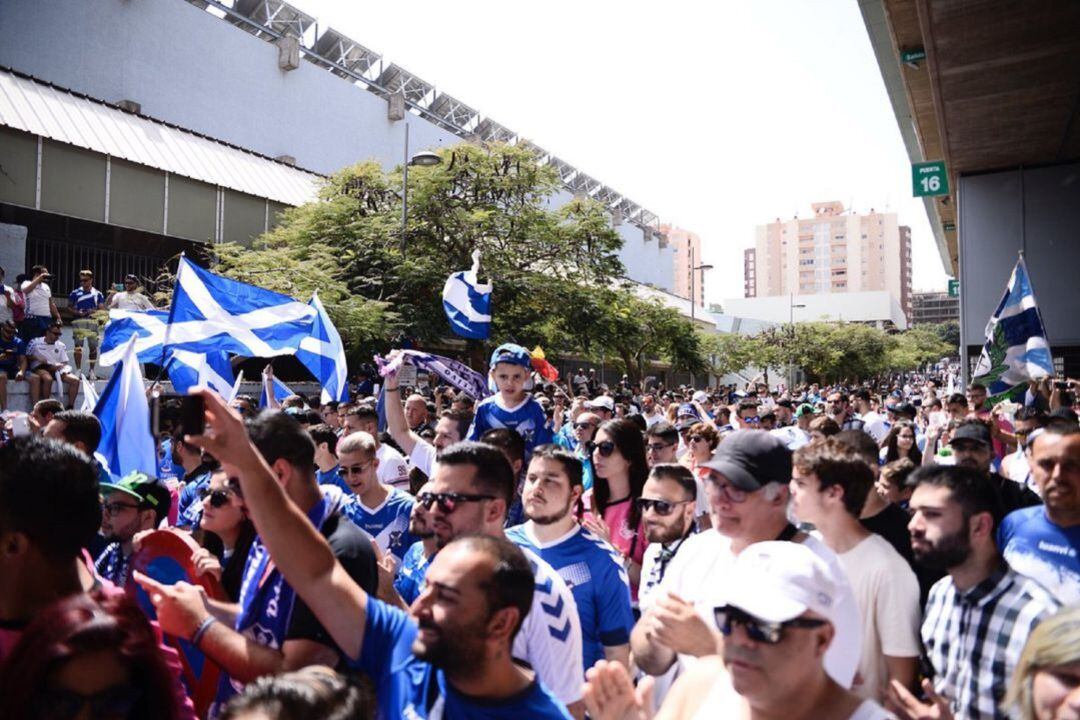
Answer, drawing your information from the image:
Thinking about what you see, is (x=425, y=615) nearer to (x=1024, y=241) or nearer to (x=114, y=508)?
(x=114, y=508)

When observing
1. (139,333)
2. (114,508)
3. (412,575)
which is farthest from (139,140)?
(412,575)

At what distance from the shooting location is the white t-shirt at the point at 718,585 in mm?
2201

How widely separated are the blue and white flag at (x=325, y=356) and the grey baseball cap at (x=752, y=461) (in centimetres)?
642

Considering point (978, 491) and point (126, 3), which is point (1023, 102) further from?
point (126, 3)

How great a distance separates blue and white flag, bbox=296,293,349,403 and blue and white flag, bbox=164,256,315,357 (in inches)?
4.6

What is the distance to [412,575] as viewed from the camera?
3.91 m

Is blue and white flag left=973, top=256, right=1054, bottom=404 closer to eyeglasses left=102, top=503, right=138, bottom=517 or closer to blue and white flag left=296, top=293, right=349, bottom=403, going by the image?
blue and white flag left=296, top=293, right=349, bottom=403

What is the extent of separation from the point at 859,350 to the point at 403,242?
157ft

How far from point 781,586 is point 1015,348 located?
858 centimetres

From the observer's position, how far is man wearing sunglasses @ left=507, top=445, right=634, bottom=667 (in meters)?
3.47

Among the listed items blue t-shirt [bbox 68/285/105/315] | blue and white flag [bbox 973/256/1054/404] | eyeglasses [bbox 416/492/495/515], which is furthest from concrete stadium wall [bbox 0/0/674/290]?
eyeglasses [bbox 416/492/495/515]

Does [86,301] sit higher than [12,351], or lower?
higher

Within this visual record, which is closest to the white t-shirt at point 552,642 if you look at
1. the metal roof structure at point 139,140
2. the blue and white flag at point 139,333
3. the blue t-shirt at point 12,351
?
the blue and white flag at point 139,333

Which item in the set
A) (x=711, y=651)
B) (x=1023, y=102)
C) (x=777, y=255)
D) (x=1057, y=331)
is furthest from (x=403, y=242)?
(x=777, y=255)
